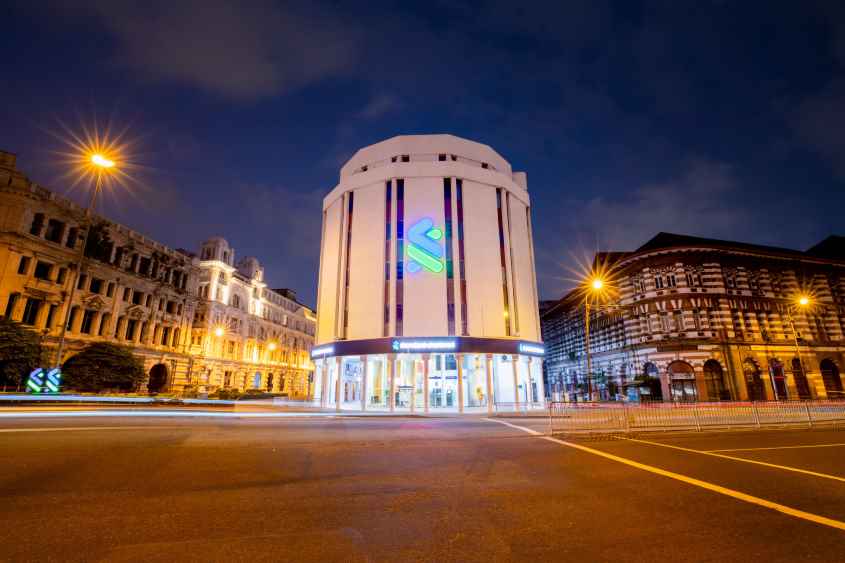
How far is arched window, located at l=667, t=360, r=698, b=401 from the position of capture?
36062 millimetres

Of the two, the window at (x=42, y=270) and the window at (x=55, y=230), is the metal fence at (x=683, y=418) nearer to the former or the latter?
the window at (x=42, y=270)

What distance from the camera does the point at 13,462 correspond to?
24.7 feet

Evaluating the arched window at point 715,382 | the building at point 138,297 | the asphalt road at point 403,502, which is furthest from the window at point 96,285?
the arched window at point 715,382

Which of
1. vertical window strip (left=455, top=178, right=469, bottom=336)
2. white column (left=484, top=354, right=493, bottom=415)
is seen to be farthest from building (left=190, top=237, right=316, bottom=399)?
white column (left=484, top=354, right=493, bottom=415)

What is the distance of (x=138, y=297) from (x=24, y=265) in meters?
12.3

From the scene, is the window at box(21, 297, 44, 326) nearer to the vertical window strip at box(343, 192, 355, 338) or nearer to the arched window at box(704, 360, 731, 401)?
the vertical window strip at box(343, 192, 355, 338)

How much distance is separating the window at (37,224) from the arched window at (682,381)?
60902 mm

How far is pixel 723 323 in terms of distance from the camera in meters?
37.4

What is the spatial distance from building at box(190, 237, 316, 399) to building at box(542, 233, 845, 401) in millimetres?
49988

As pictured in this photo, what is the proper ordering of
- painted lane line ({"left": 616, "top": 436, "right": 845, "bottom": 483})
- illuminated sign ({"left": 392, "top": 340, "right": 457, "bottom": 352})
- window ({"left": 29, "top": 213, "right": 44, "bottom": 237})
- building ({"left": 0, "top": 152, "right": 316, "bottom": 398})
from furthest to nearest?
window ({"left": 29, "top": 213, "right": 44, "bottom": 237}) → building ({"left": 0, "top": 152, "right": 316, "bottom": 398}) → illuminated sign ({"left": 392, "top": 340, "right": 457, "bottom": 352}) → painted lane line ({"left": 616, "top": 436, "right": 845, "bottom": 483})

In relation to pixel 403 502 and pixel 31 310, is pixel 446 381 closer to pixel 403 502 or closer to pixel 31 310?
pixel 403 502

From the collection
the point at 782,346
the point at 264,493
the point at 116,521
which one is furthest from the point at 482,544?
the point at 782,346

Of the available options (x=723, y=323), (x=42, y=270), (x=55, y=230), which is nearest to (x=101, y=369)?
(x=42, y=270)

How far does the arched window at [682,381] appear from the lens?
3606cm
